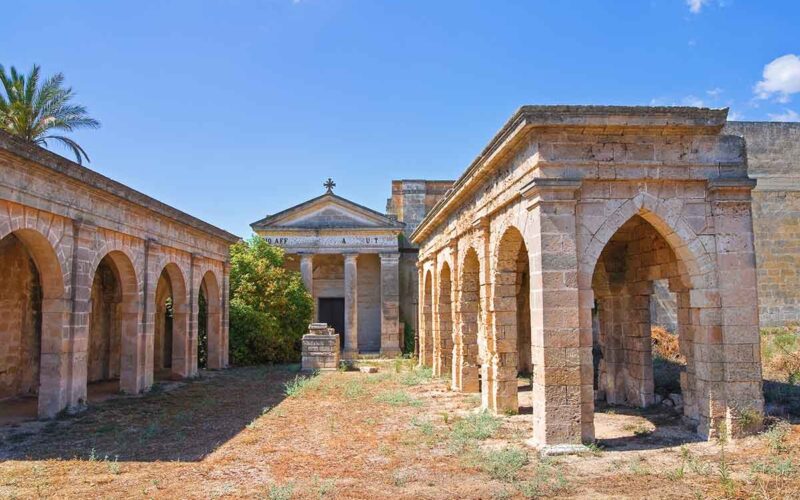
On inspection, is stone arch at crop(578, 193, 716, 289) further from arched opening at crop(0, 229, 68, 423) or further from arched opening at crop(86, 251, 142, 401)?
arched opening at crop(86, 251, 142, 401)

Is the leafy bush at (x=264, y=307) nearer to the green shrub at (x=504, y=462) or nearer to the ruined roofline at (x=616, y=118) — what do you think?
the green shrub at (x=504, y=462)

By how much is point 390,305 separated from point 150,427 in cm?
1454

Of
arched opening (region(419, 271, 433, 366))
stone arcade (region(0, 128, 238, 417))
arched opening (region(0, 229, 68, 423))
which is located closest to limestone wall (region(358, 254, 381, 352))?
stone arcade (region(0, 128, 238, 417))

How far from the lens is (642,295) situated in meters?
9.84

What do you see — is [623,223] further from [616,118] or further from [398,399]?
[398,399]

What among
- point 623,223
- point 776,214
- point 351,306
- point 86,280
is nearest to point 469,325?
point 623,223

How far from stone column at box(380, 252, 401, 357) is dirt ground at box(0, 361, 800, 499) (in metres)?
11.8

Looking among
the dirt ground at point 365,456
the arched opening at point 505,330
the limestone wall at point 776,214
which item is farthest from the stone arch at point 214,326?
the limestone wall at point 776,214

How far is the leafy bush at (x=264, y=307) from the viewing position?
19.9 meters

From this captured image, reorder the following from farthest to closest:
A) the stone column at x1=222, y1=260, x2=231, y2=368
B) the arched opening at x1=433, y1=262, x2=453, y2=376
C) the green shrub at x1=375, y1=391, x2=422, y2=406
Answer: the stone column at x1=222, y1=260, x2=231, y2=368 < the arched opening at x1=433, y1=262, x2=453, y2=376 < the green shrub at x1=375, y1=391, x2=422, y2=406

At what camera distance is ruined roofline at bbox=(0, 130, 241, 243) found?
27.5 feet

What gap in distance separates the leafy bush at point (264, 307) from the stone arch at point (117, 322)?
453 cm

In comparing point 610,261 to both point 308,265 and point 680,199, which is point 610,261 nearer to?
point 680,199

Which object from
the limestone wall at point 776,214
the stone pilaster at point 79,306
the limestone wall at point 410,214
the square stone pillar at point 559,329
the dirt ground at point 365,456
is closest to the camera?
the dirt ground at point 365,456
